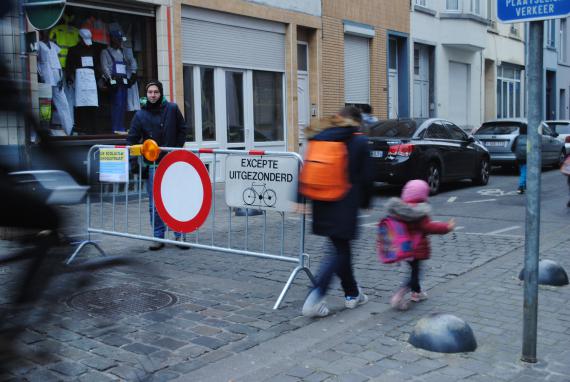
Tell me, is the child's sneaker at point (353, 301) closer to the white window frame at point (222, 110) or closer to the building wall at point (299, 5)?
the white window frame at point (222, 110)

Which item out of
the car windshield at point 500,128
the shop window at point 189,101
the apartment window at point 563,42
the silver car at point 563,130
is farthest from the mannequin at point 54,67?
the apartment window at point 563,42

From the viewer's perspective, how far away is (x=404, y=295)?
5.27 metres

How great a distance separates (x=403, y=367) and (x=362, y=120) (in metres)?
1.94

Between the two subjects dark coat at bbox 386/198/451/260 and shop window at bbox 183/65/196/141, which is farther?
shop window at bbox 183/65/196/141

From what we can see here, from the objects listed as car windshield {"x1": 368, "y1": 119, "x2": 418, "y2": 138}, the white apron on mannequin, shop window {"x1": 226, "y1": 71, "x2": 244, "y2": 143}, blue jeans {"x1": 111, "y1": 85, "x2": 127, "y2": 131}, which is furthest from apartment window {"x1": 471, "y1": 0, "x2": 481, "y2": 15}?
the white apron on mannequin

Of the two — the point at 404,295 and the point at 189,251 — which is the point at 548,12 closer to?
the point at 404,295

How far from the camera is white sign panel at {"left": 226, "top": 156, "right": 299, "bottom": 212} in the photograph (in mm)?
5805

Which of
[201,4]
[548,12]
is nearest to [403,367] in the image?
[548,12]

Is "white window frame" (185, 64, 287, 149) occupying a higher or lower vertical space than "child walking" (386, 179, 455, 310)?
higher

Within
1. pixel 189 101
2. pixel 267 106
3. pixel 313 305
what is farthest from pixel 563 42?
pixel 313 305

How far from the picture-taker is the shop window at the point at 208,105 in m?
14.8

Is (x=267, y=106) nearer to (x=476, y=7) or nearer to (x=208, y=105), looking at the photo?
(x=208, y=105)

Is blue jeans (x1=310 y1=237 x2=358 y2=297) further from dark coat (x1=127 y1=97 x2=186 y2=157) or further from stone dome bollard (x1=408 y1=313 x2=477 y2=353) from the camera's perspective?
dark coat (x1=127 y1=97 x2=186 y2=157)

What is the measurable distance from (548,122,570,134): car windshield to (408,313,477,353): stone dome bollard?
20282 millimetres
